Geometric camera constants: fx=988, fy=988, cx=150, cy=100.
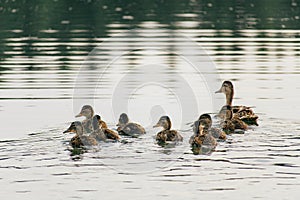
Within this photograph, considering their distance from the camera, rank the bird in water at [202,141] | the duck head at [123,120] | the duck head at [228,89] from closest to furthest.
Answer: the bird in water at [202,141] → the duck head at [123,120] → the duck head at [228,89]

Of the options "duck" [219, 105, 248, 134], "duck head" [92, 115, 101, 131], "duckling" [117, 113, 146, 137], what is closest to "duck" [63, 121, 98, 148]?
"duck head" [92, 115, 101, 131]

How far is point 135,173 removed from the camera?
547 inches

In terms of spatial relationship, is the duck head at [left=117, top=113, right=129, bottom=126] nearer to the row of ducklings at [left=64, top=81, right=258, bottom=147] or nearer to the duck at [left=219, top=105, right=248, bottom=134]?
the row of ducklings at [left=64, top=81, right=258, bottom=147]

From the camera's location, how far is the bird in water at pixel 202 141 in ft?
51.2

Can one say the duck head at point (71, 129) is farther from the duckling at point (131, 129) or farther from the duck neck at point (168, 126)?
the duck neck at point (168, 126)

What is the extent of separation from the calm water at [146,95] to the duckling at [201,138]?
23cm

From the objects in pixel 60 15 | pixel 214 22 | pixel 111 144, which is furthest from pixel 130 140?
pixel 60 15

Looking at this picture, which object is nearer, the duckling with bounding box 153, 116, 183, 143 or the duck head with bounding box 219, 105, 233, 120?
the duckling with bounding box 153, 116, 183, 143

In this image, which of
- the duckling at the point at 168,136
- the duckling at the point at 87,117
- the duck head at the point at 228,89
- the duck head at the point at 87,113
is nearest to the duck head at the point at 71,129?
the duckling at the point at 87,117

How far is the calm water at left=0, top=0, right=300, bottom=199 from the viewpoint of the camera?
13367 mm

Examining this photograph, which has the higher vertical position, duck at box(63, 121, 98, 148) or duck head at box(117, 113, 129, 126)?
duck head at box(117, 113, 129, 126)

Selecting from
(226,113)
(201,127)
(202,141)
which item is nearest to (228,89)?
(226,113)

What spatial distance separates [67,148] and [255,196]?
4.15m

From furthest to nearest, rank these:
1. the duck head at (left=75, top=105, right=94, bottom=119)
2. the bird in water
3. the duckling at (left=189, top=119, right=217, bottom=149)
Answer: the duck head at (left=75, top=105, right=94, bottom=119)
the duckling at (left=189, top=119, right=217, bottom=149)
the bird in water
